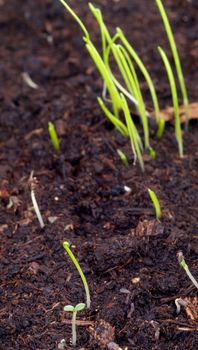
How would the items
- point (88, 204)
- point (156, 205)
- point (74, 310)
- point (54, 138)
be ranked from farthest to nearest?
point (54, 138) < point (88, 204) < point (156, 205) < point (74, 310)

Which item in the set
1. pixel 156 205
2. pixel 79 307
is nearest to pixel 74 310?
pixel 79 307

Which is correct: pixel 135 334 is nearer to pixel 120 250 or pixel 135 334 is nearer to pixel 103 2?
pixel 120 250

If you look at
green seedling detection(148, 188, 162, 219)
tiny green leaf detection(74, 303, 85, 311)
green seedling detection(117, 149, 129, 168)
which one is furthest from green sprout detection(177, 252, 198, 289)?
green seedling detection(117, 149, 129, 168)

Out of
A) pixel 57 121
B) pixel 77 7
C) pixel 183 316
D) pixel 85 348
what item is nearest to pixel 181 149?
pixel 57 121

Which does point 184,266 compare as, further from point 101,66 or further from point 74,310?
point 101,66

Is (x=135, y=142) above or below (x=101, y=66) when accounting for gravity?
below

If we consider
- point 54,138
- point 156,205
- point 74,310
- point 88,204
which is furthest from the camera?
point 54,138

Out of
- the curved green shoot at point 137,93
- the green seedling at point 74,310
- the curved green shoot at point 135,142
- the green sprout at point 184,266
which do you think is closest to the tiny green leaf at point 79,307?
the green seedling at point 74,310

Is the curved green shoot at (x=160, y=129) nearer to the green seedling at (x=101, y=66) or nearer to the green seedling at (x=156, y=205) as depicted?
the green seedling at (x=101, y=66)
